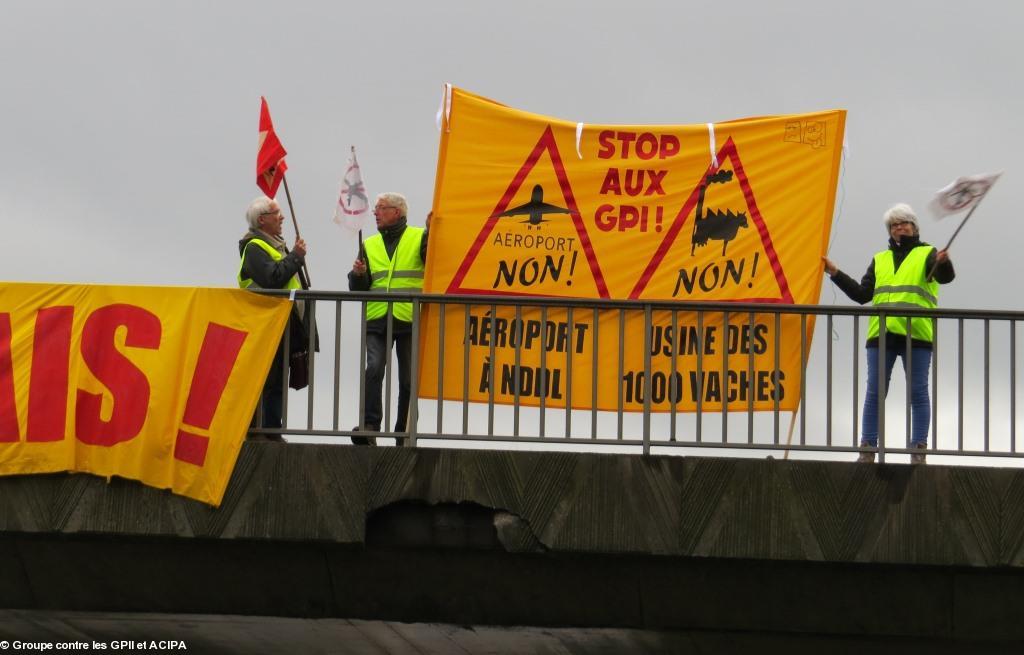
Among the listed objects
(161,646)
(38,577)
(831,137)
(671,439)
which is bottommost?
(161,646)

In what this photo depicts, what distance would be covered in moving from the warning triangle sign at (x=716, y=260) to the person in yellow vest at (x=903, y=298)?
0.48 metres

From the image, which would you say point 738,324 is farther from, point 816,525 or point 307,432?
point 307,432

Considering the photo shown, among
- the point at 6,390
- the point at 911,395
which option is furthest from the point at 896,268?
the point at 6,390

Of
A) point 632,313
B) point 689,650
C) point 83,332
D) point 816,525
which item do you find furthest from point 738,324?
point 83,332

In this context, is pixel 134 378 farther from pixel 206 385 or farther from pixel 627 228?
pixel 627 228

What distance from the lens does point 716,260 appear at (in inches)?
568

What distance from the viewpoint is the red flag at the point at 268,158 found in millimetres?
14117

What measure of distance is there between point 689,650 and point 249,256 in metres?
4.97

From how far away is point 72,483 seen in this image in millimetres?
12883

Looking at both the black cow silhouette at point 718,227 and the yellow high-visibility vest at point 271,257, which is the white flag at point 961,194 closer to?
the black cow silhouette at point 718,227

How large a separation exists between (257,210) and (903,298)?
4753 mm

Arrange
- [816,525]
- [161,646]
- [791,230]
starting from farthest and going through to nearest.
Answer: [161,646] → [791,230] → [816,525]

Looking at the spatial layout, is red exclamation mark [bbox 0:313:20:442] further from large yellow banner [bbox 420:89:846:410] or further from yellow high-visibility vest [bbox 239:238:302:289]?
large yellow banner [bbox 420:89:846:410]

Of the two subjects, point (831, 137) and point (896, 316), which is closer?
point (896, 316)
